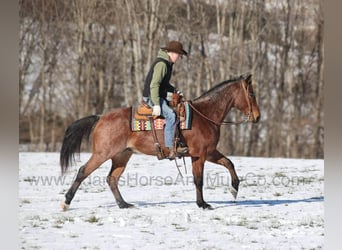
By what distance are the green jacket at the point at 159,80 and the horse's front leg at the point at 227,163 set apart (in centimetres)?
60

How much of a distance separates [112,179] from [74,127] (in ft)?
1.66

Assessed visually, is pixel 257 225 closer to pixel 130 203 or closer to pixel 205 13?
pixel 130 203

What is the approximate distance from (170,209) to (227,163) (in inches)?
22.6

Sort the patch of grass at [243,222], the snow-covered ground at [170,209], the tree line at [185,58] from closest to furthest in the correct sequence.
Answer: the snow-covered ground at [170,209]
the patch of grass at [243,222]
the tree line at [185,58]

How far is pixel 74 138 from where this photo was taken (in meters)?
5.77

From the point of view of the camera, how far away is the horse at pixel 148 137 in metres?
5.71

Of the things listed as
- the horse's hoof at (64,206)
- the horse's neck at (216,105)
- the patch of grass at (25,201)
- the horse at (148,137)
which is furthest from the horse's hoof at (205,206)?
the patch of grass at (25,201)

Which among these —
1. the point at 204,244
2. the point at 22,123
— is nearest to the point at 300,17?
the point at 204,244

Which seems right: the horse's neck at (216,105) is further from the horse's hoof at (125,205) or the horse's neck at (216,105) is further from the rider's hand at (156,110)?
the horse's hoof at (125,205)

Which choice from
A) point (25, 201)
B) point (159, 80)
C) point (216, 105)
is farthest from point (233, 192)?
point (25, 201)

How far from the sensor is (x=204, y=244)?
5562mm

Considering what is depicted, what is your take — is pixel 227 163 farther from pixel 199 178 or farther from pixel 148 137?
pixel 148 137

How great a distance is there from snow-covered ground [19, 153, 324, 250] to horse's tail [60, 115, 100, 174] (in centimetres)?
9

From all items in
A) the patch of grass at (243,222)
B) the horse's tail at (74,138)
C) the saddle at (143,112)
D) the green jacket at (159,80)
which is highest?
the green jacket at (159,80)
